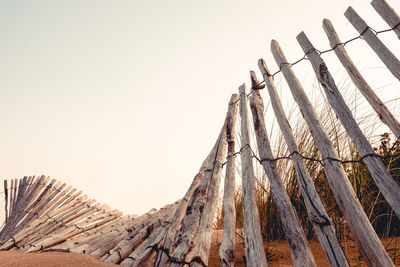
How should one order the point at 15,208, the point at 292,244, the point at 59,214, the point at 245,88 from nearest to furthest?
the point at 292,244 < the point at 245,88 < the point at 59,214 < the point at 15,208

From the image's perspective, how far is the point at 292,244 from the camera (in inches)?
39.6

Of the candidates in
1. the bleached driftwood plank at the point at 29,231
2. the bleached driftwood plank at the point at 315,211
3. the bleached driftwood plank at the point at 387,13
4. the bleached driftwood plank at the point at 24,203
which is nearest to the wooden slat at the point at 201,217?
the bleached driftwood plank at the point at 315,211

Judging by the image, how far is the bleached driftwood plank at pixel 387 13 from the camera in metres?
1.41

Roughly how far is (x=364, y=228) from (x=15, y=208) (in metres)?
4.58

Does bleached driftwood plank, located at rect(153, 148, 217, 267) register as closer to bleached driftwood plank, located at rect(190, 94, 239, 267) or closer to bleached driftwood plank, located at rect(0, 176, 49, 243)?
bleached driftwood plank, located at rect(190, 94, 239, 267)

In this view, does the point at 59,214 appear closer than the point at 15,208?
Yes

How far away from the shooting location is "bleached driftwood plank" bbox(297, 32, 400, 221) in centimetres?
100

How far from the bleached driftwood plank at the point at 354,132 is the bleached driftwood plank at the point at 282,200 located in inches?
14.4

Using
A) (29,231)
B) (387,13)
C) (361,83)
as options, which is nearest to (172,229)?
(361,83)

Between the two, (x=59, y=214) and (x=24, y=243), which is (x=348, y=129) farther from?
(x=59, y=214)

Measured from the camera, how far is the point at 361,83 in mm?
1402

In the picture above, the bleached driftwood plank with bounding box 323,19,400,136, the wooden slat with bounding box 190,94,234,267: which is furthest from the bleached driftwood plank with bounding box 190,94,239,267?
the bleached driftwood plank with bounding box 323,19,400,136

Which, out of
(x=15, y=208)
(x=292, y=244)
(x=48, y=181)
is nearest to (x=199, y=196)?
(x=292, y=244)

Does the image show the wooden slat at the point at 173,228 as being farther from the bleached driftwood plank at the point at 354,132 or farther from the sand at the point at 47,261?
the bleached driftwood plank at the point at 354,132
